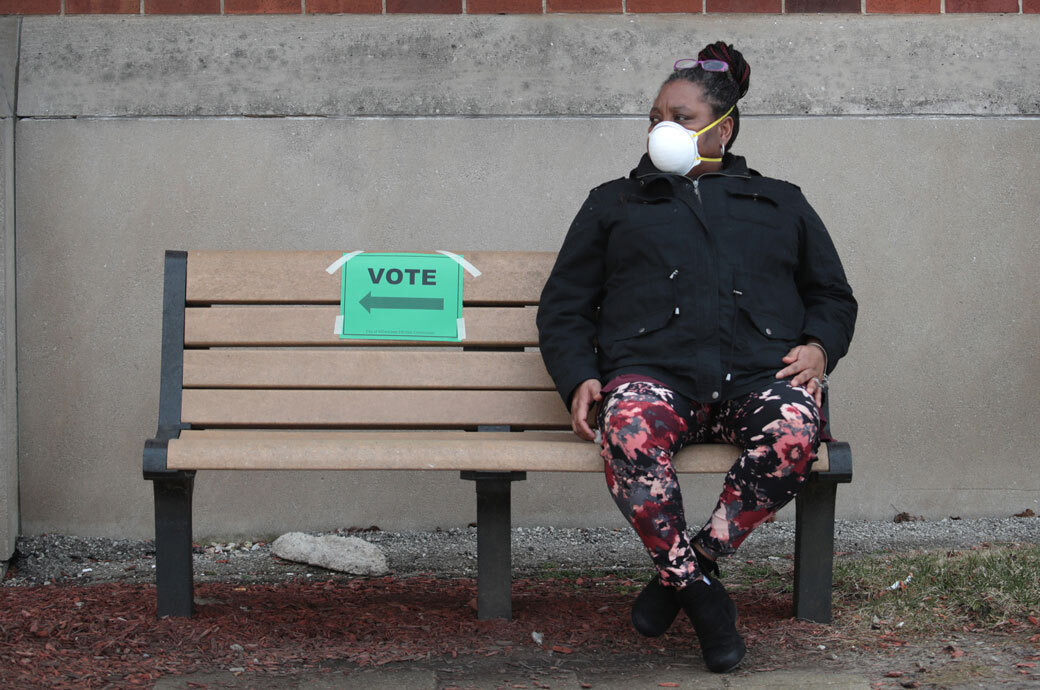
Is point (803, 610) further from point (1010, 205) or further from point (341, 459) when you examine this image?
point (1010, 205)

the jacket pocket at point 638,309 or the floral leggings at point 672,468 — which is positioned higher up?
the jacket pocket at point 638,309

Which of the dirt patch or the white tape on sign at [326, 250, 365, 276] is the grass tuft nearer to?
the dirt patch

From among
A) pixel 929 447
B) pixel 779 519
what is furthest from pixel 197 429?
pixel 929 447

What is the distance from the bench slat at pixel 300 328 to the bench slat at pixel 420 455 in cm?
45

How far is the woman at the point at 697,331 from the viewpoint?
9.13ft

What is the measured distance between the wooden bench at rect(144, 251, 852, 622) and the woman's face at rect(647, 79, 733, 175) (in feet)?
1.77

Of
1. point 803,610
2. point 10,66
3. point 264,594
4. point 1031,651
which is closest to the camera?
point 1031,651

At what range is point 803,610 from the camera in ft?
10.2

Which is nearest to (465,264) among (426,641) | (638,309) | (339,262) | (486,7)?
(339,262)

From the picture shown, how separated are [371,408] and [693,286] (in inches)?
38.9

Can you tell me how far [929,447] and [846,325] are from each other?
1.48 m

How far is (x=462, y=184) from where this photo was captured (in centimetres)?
429

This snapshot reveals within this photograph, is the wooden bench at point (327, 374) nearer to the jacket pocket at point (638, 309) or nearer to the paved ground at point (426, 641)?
the paved ground at point (426, 641)

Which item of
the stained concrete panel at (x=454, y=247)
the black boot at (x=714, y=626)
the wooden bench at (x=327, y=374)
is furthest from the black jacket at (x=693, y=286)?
the stained concrete panel at (x=454, y=247)
